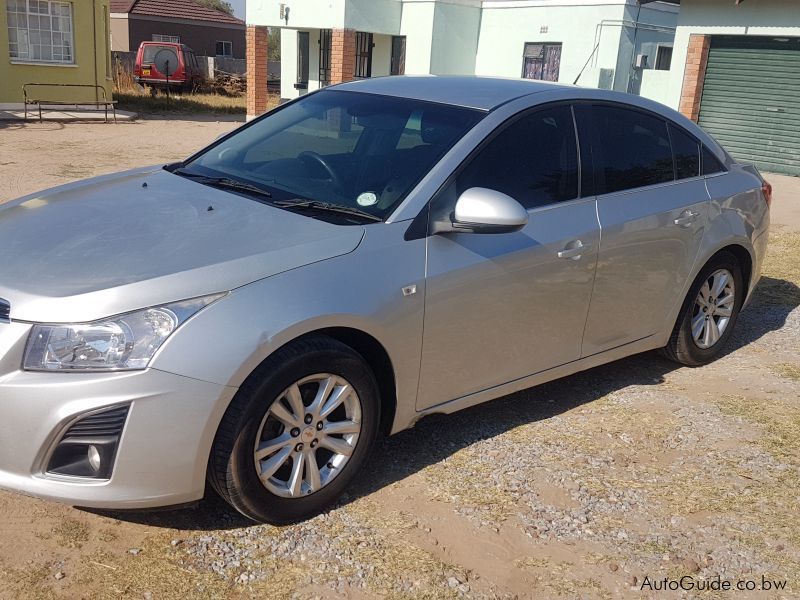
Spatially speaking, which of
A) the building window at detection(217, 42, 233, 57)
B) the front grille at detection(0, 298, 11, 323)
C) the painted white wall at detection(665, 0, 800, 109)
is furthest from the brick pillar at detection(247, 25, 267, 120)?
the building window at detection(217, 42, 233, 57)

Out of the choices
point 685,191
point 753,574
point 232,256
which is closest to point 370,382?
point 232,256

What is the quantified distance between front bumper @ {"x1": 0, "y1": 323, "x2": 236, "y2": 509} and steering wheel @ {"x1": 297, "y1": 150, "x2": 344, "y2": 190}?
4.36ft

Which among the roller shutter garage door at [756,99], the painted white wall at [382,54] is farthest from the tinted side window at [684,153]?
the painted white wall at [382,54]

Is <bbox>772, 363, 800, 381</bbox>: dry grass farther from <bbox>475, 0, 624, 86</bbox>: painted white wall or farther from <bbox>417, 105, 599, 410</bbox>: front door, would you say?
<bbox>475, 0, 624, 86</bbox>: painted white wall

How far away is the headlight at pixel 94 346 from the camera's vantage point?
9.46ft

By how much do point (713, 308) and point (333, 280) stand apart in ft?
10.5

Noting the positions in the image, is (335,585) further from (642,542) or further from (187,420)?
(642,542)

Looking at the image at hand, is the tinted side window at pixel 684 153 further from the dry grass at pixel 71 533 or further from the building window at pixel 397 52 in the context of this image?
the building window at pixel 397 52

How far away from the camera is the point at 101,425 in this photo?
2.89 m

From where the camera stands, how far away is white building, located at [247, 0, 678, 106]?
66.4ft

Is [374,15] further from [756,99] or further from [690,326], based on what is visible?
[690,326]

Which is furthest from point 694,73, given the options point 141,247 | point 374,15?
point 141,247

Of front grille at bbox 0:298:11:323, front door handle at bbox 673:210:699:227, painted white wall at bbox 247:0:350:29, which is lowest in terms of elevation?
front grille at bbox 0:298:11:323

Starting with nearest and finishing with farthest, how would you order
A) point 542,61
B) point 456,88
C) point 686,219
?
point 456,88
point 686,219
point 542,61
